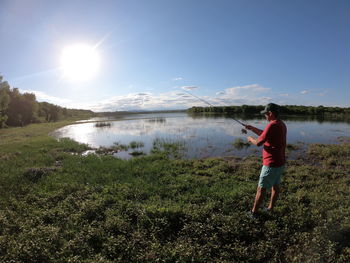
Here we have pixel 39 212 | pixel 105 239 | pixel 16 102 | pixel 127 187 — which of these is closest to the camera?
pixel 105 239

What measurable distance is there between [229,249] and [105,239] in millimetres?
3302

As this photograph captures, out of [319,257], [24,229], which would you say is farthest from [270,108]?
[24,229]

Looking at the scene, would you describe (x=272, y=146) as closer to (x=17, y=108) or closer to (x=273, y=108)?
(x=273, y=108)

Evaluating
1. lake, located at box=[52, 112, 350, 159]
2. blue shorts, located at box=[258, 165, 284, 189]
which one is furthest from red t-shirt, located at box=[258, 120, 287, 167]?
lake, located at box=[52, 112, 350, 159]

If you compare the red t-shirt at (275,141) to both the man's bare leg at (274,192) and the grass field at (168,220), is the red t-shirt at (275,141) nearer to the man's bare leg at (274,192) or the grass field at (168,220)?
the man's bare leg at (274,192)

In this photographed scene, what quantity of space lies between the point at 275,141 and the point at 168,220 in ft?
13.2

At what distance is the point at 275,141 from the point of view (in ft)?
16.9

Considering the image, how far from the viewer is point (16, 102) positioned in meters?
58.3

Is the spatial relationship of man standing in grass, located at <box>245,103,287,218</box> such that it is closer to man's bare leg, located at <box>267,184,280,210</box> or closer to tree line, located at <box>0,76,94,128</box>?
man's bare leg, located at <box>267,184,280,210</box>

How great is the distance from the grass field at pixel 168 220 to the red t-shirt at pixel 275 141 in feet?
6.03

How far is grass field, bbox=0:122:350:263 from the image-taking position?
14.1 feet

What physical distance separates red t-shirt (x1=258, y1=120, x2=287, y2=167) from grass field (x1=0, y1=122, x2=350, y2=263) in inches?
72.4

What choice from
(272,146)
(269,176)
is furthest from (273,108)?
(269,176)

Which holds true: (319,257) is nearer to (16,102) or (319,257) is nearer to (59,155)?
(59,155)
